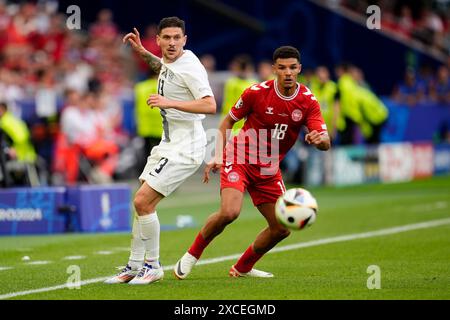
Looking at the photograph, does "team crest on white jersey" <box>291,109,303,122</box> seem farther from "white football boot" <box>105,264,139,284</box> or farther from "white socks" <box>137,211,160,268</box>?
"white football boot" <box>105,264,139,284</box>

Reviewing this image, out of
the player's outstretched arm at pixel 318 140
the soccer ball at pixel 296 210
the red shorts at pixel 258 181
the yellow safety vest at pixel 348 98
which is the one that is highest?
the yellow safety vest at pixel 348 98

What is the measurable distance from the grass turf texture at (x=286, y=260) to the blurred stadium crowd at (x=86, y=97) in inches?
107

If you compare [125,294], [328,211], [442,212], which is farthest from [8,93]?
[125,294]

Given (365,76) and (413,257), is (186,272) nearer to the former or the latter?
(413,257)

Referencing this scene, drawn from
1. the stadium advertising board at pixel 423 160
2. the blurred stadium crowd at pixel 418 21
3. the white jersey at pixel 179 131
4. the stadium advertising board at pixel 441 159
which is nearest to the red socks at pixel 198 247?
the white jersey at pixel 179 131

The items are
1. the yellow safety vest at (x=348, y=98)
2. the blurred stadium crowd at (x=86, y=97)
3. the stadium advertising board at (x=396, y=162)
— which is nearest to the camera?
the blurred stadium crowd at (x=86, y=97)

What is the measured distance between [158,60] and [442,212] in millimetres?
9137

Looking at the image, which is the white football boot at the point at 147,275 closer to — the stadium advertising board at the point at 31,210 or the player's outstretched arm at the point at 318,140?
the player's outstretched arm at the point at 318,140

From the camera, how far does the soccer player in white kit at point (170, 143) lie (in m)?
10.1

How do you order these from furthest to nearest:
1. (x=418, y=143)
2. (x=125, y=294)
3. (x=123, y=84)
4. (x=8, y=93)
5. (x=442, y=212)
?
(x=418, y=143), (x=123, y=84), (x=8, y=93), (x=442, y=212), (x=125, y=294)

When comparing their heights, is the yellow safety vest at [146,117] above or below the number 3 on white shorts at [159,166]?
above

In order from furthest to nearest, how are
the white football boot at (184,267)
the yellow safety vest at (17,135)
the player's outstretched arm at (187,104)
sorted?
1. the yellow safety vest at (17,135)
2. the white football boot at (184,267)
3. the player's outstretched arm at (187,104)

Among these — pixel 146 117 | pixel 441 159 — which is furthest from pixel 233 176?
pixel 441 159

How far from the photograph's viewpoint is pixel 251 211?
63.7ft
